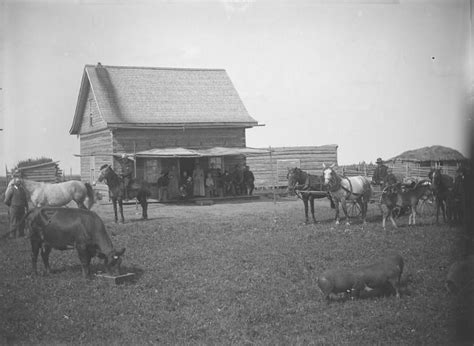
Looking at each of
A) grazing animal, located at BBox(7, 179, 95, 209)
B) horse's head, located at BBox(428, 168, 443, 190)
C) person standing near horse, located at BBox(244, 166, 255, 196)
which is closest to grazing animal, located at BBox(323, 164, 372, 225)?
horse's head, located at BBox(428, 168, 443, 190)

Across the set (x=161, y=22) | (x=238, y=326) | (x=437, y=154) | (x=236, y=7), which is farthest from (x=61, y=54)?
(x=437, y=154)

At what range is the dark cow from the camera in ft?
27.6

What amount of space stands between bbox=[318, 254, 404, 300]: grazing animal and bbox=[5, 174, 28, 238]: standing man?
5.76 meters

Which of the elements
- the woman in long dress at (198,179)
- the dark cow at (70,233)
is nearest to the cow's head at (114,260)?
the dark cow at (70,233)

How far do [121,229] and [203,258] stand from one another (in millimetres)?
2853

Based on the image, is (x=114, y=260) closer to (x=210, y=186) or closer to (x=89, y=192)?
(x=89, y=192)

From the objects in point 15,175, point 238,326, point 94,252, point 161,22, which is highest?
point 161,22

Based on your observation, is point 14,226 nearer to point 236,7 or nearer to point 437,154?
point 236,7

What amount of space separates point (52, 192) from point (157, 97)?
1100 centimetres

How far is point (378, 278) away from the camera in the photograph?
7.42 metres

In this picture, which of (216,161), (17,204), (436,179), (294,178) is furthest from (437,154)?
(216,161)

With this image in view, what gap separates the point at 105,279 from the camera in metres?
8.17

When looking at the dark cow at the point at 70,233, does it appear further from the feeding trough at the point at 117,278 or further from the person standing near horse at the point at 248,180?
the person standing near horse at the point at 248,180

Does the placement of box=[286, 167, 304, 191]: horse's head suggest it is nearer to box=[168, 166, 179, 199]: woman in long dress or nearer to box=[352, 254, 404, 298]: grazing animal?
box=[168, 166, 179, 199]: woman in long dress
